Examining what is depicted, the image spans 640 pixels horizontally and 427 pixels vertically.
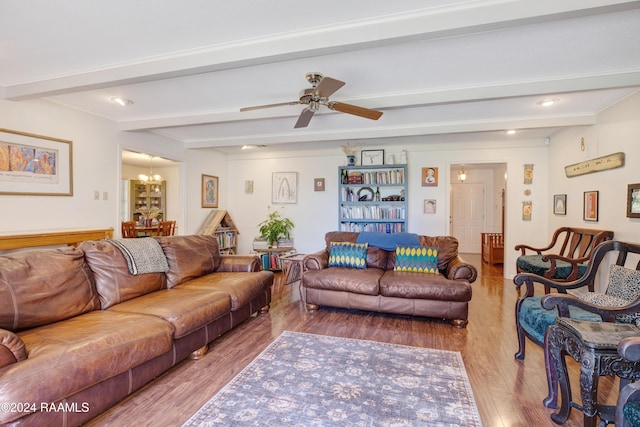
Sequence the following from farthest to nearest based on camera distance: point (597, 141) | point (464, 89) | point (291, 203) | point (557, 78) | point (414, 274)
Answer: point (291, 203)
point (597, 141)
point (414, 274)
point (464, 89)
point (557, 78)

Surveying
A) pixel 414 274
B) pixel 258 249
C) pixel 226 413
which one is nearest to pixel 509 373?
pixel 414 274

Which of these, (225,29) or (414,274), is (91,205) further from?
(414,274)

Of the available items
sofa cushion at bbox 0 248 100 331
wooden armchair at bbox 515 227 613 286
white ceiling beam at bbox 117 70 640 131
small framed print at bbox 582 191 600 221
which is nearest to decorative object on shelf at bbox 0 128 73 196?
sofa cushion at bbox 0 248 100 331

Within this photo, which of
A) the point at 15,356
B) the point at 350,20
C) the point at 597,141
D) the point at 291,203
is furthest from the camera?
the point at 291,203

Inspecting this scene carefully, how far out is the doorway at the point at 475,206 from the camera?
8.15m

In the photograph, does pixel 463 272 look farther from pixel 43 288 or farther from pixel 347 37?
pixel 43 288

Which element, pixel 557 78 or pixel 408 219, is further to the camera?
pixel 408 219

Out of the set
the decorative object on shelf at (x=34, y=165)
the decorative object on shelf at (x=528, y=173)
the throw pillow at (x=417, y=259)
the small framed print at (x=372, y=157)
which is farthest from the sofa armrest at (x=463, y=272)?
the decorative object on shelf at (x=34, y=165)

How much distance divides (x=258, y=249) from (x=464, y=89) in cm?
433

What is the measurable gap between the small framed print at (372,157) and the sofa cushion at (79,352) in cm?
437

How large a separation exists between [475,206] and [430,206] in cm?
351

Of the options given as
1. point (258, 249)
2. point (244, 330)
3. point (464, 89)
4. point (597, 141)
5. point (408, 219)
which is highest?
point (464, 89)

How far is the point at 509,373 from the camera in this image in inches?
89.0

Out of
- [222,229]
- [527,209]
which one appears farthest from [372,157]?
[222,229]
